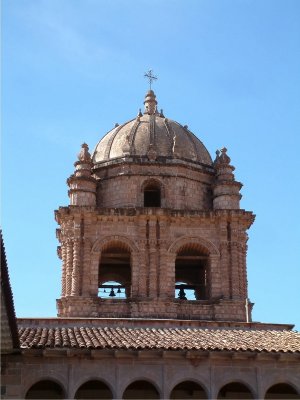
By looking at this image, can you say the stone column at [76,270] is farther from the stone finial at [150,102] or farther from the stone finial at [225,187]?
the stone finial at [150,102]

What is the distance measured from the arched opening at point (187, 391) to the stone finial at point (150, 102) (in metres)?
14.9

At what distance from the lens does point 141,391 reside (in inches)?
1014

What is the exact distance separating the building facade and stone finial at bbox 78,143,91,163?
1.9 inches

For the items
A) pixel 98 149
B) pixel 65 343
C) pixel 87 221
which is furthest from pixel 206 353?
pixel 98 149

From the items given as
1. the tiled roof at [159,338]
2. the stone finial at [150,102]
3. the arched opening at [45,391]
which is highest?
the stone finial at [150,102]

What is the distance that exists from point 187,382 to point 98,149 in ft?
44.2

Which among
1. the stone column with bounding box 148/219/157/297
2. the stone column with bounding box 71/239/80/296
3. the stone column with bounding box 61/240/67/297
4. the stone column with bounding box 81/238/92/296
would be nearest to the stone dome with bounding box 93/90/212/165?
the stone column with bounding box 148/219/157/297

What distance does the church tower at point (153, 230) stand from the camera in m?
31.5

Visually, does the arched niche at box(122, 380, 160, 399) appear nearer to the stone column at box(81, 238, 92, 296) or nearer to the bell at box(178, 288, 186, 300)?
the stone column at box(81, 238, 92, 296)

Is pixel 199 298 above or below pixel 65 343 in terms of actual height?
above

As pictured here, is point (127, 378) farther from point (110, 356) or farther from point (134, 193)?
point (134, 193)

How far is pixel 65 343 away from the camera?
919 inches

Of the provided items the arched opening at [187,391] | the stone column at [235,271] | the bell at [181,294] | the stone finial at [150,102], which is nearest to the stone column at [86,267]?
the bell at [181,294]

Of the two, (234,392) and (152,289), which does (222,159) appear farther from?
(234,392)
